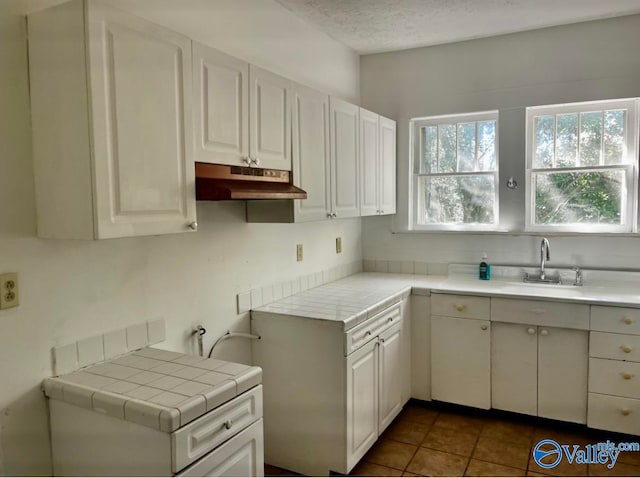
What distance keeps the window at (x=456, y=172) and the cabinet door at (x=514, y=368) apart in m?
0.94

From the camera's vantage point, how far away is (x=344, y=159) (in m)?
3.07

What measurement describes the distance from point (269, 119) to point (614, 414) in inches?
103

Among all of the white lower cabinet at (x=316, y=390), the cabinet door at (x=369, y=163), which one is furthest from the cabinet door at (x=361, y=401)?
the cabinet door at (x=369, y=163)

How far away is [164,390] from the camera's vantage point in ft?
5.38

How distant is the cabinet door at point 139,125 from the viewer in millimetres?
1519

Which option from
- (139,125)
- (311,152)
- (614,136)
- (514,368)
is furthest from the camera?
(614,136)

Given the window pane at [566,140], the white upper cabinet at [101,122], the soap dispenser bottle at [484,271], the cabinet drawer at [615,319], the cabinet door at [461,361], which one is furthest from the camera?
the soap dispenser bottle at [484,271]

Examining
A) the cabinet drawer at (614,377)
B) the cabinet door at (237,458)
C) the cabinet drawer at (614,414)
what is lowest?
the cabinet drawer at (614,414)

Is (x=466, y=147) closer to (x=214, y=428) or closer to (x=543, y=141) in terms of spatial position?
(x=543, y=141)

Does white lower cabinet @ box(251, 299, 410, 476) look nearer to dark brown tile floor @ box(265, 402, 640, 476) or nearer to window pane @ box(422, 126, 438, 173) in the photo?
dark brown tile floor @ box(265, 402, 640, 476)

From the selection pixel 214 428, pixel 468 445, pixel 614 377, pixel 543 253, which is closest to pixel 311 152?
pixel 214 428

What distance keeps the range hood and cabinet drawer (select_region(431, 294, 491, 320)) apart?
142 centimetres

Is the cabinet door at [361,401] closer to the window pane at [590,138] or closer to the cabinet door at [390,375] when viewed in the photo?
the cabinet door at [390,375]

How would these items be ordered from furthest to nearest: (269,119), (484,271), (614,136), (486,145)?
(486,145), (484,271), (614,136), (269,119)
